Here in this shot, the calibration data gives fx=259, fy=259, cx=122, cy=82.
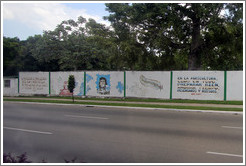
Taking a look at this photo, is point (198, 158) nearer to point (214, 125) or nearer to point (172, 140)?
point (172, 140)

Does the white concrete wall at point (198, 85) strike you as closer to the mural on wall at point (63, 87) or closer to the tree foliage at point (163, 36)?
the tree foliage at point (163, 36)

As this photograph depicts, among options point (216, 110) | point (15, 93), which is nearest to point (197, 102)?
point (216, 110)

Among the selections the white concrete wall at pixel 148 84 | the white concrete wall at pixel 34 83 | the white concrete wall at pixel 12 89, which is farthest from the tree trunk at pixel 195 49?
the white concrete wall at pixel 12 89

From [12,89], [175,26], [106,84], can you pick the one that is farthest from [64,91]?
[175,26]

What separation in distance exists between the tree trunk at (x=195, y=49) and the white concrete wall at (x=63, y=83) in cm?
897

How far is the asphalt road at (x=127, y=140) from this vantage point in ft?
19.0

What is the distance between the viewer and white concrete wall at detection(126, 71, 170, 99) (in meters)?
18.9

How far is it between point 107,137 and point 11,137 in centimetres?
291

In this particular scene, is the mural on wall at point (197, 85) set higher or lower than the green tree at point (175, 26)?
lower

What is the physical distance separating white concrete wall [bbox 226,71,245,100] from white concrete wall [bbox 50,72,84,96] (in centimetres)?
1140

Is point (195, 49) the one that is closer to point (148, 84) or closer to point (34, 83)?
point (148, 84)

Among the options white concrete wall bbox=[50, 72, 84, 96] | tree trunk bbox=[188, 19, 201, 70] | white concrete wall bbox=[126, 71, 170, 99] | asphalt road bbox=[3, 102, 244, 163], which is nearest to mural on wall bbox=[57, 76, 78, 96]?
white concrete wall bbox=[50, 72, 84, 96]

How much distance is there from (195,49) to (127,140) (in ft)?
46.0

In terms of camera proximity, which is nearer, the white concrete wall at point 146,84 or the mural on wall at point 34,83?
the white concrete wall at point 146,84
